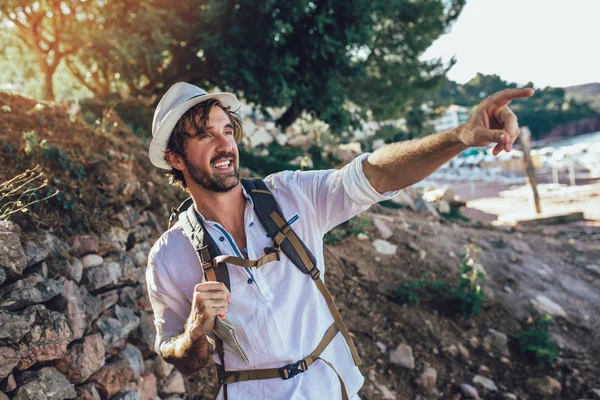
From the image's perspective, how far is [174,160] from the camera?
7.52 ft

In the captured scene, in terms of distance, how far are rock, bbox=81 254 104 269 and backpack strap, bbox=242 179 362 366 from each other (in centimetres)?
209

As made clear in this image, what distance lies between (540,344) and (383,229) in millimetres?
2906

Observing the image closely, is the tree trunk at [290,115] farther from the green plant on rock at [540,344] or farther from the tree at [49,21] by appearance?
the green plant on rock at [540,344]

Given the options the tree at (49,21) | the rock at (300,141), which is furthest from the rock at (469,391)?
the rock at (300,141)

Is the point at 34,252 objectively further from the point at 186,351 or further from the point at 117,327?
the point at 186,351

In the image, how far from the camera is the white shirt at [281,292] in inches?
71.7

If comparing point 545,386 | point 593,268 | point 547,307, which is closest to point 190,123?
point 545,386

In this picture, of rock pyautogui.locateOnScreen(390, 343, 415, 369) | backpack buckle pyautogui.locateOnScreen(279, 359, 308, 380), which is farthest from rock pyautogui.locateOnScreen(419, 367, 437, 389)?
backpack buckle pyautogui.locateOnScreen(279, 359, 308, 380)

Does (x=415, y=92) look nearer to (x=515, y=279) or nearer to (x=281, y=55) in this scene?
(x=281, y=55)

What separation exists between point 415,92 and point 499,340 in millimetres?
8562

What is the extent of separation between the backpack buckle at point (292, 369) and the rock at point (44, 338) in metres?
1.63

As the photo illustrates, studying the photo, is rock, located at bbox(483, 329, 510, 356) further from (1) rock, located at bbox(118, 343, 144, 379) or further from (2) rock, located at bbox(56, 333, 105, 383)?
(2) rock, located at bbox(56, 333, 105, 383)

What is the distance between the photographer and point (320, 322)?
6.27 feet

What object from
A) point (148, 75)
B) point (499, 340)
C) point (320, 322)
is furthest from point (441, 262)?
point (148, 75)
